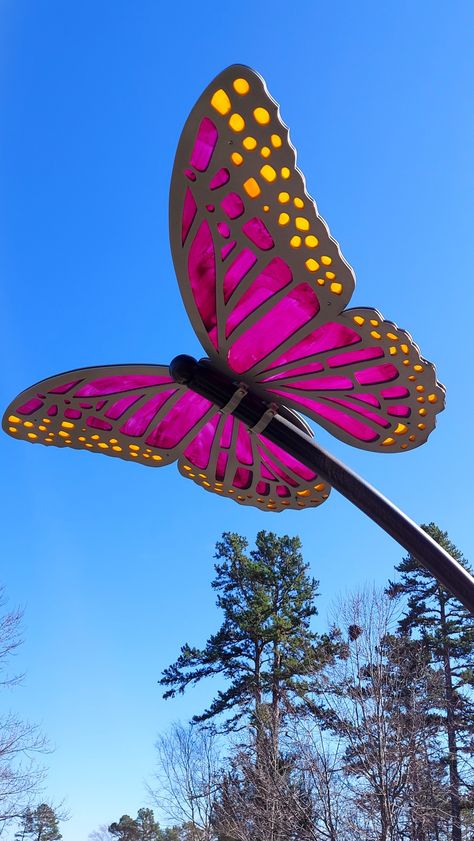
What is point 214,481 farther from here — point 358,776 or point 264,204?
point 358,776

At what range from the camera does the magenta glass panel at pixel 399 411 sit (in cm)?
527

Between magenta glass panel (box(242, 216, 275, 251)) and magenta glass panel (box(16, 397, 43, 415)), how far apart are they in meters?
2.48

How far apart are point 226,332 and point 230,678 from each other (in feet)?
78.3

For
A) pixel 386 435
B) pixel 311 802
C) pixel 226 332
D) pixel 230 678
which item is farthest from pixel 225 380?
pixel 230 678

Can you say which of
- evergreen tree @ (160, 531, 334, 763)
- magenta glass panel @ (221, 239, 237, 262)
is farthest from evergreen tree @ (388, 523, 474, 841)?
magenta glass panel @ (221, 239, 237, 262)

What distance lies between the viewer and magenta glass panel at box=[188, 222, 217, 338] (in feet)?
15.0

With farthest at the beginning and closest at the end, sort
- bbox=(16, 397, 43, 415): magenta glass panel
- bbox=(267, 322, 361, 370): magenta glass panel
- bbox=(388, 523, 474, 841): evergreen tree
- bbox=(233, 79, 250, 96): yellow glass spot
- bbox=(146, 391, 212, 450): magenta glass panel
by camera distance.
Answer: bbox=(388, 523, 474, 841): evergreen tree < bbox=(146, 391, 212, 450): magenta glass panel < bbox=(16, 397, 43, 415): magenta glass panel < bbox=(267, 322, 361, 370): magenta glass panel < bbox=(233, 79, 250, 96): yellow glass spot

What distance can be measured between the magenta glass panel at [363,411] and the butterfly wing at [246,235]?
72cm

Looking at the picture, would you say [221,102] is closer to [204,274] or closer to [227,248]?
[227,248]

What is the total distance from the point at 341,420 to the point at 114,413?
78.6 inches

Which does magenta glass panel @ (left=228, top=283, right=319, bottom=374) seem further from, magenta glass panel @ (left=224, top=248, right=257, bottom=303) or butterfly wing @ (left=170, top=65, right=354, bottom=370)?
magenta glass panel @ (left=224, top=248, right=257, bottom=303)

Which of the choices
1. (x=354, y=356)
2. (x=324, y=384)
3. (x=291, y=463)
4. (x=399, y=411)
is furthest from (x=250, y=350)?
(x=291, y=463)

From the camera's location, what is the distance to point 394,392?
205 inches

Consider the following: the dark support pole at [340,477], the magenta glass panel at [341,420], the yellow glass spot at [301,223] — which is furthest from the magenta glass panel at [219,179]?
the magenta glass panel at [341,420]
